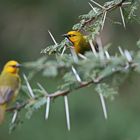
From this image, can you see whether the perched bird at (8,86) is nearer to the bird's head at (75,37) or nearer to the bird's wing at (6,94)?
the bird's wing at (6,94)

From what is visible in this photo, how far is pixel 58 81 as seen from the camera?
668cm

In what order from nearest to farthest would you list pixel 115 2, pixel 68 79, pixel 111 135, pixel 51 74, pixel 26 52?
pixel 51 74 → pixel 68 79 → pixel 115 2 → pixel 111 135 → pixel 26 52

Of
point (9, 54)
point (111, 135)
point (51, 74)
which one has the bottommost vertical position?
point (111, 135)

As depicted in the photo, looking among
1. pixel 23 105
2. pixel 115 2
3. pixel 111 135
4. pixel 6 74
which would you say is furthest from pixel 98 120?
pixel 23 105

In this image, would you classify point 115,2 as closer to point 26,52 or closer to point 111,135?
point 111,135

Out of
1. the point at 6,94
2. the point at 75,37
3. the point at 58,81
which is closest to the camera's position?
the point at 6,94

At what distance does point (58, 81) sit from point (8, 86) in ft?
12.3

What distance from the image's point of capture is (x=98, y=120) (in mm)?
7219

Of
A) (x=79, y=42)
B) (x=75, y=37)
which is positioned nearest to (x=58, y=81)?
(x=75, y=37)

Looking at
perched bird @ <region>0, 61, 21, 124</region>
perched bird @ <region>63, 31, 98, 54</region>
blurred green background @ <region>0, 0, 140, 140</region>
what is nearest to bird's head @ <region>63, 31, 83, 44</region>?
perched bird @ <region>63, 31, 98, 54</region>

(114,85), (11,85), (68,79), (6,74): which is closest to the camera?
(114,85)

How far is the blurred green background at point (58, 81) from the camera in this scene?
716cm

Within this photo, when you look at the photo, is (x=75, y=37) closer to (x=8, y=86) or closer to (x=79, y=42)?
(x=79, y=42)

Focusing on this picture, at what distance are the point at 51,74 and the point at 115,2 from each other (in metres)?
0.92
